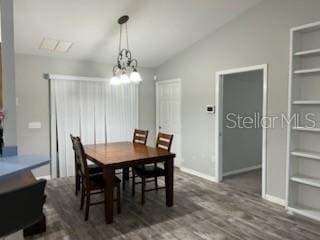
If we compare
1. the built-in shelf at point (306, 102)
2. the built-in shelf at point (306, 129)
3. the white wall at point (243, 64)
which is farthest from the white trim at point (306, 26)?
the built-in shelf at point (306, 129)

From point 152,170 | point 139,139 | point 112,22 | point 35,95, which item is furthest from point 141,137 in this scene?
point 35,95

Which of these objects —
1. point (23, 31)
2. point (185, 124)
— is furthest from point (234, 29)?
point (23, 31)

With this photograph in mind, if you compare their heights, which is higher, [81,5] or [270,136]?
[81,5]

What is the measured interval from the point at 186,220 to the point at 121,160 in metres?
1.12

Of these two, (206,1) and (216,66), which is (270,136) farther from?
(206,1)

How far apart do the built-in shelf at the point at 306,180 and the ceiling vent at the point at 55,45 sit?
4.09 metres

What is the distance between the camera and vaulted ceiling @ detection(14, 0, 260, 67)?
3426 mm

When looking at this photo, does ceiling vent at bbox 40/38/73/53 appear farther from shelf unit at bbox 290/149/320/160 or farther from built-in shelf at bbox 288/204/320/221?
built-in shelf at bbox 288/204/320/221

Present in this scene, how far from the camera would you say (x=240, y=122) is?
5473 millimetres

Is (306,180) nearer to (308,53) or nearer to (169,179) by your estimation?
(308,53)

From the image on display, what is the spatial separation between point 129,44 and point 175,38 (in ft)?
2.91

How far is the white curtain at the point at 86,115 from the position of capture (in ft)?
16.0

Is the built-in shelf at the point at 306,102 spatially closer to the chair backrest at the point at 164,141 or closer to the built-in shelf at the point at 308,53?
the built-in shelf at the point at 308,53

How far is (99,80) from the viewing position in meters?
5.28
